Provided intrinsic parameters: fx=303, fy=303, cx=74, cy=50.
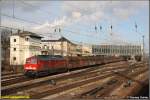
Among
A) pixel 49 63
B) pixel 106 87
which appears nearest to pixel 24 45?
pixel 49 63

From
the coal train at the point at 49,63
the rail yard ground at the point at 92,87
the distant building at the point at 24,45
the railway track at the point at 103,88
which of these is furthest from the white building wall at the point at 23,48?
the railway track at the point at 103,88

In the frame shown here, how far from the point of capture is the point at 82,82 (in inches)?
618

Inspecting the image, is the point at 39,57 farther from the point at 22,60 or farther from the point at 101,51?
the point at 101,51

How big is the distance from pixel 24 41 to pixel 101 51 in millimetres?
4931

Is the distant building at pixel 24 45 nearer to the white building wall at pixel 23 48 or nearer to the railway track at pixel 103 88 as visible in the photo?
the white building wall at pixel 23 48

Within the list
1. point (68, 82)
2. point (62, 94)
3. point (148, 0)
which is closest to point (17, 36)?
point (68, 82)

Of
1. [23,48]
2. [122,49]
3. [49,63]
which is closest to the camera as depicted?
[122,49]

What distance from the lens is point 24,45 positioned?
731 inches

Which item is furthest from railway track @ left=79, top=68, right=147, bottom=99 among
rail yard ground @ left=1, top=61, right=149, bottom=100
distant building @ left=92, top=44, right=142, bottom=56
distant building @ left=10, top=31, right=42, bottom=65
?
distant building @ left=10, top=31, right=42, bottom=65

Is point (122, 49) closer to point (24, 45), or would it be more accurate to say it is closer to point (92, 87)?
point (92, 87)

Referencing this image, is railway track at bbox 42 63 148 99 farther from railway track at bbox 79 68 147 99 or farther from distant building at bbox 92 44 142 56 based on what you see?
distant building at bbox 92 44 142 56

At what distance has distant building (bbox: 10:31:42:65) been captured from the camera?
17.1 meters

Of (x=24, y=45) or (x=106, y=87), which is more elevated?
(x=24, y=45)

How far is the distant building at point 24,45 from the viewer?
17109 millimetres
